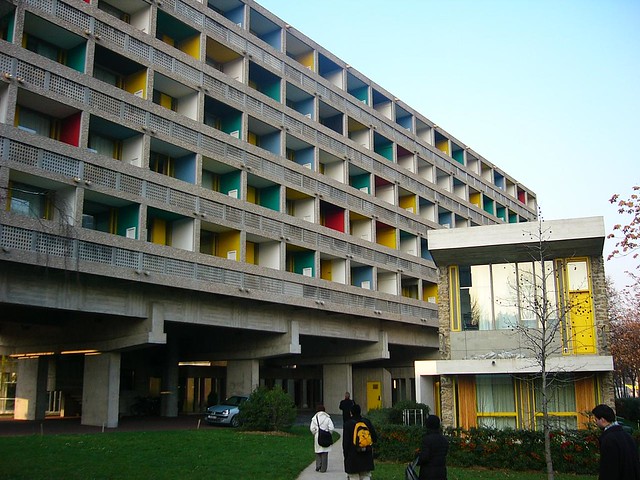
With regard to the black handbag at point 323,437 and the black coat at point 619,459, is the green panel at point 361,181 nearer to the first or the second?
the black handbag at point 323,437

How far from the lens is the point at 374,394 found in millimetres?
49656

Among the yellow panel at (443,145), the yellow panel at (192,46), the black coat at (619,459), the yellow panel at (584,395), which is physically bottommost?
the black coat at (619,459)

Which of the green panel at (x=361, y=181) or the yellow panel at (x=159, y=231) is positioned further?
the green panel at (x=361, y=181)

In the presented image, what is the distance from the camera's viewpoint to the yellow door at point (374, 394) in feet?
162

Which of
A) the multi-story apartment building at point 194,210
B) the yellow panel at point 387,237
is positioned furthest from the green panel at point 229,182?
the yellow panel at point 387,237

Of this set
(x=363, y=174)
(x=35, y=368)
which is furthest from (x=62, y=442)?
(x=363, y=174)

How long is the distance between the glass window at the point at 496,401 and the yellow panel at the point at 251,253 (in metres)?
16.3

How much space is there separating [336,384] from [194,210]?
18.4 m

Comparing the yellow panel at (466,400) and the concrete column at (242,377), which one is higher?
the concrete column at (242,377)

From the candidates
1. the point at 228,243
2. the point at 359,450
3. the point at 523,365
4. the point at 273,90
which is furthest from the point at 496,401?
the point at 273,90

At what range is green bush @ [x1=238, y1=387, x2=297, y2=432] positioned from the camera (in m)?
27.2

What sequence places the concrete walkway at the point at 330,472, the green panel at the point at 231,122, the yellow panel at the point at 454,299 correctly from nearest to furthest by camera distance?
the concrete walkway at the point at 330,472 < the yellow panel at the point at 454,299 < the green panel at the point at 231,122

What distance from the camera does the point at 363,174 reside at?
46.4m

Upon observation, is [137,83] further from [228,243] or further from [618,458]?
[618,458]
